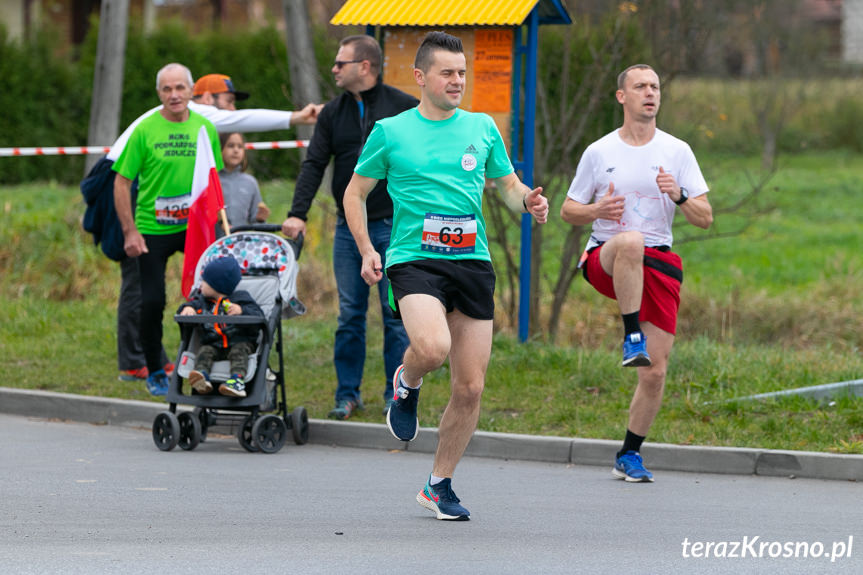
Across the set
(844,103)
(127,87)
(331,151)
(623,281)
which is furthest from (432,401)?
(844,103)

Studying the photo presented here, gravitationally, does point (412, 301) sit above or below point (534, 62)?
below

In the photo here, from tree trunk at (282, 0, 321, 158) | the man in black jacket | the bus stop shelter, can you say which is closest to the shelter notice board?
the bus stop shelter

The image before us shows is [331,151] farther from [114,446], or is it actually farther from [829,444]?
[829,444]

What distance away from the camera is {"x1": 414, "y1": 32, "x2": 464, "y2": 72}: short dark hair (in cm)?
602

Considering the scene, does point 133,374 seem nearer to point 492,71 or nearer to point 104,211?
point 104,211

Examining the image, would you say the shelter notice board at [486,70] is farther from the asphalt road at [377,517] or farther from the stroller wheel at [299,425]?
the asphalt road at [377,517]

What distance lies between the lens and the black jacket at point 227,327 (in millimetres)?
8367

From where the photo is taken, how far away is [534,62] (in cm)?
1043

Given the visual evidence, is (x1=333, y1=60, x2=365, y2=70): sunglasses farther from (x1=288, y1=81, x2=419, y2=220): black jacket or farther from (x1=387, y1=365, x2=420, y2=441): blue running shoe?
(x1=387, y1=365, x2=420, y2=441): blue running shoe

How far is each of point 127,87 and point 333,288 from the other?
36.3 feet

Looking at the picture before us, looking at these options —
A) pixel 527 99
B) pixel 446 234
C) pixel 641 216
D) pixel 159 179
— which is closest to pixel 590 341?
pixel 527 99

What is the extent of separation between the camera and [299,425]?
8648 mm

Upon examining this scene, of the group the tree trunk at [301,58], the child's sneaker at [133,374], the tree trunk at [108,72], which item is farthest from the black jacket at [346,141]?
the tree trunk at [108,72]

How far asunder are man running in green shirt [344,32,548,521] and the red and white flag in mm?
3207
